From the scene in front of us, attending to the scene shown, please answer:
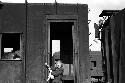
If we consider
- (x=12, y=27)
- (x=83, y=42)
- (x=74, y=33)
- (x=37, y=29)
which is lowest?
(x=83, y=42)

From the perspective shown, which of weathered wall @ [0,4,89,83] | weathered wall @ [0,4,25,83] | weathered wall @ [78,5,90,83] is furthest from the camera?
weathered wall @ [78,5,90,83]

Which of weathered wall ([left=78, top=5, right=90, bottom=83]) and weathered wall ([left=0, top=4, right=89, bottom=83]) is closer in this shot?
weathered wall ([left=0, top=4, right=89, bottom=83])

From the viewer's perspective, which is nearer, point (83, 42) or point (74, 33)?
point (83, 42)

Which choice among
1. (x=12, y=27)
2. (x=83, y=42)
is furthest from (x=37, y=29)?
(x=83, y=42)

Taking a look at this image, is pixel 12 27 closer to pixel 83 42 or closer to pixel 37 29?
pixel 37 29

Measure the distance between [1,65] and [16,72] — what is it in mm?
985

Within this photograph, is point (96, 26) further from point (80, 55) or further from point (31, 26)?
point (31, 26)

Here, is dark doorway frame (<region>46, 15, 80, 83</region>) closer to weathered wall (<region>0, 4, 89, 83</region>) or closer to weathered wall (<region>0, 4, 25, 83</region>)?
weathered wall (<region>0, 4, 89, 83</region>)

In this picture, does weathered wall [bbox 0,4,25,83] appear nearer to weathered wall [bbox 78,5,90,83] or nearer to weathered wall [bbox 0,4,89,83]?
weathered wall [bbox 0,4,89,83]

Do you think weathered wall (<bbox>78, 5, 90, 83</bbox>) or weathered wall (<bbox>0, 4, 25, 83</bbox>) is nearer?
weathered wall (<bbox>0, 4, 25, 83</bbox>)

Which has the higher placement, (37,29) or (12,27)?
(12,27)

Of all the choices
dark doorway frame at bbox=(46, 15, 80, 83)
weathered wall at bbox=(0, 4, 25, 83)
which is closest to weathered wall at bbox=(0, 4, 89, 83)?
weathered wall at bbox=(0, 4, 25, 83)

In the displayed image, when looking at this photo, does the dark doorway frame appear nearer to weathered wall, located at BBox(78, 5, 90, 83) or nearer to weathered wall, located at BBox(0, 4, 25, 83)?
weathered wall, located at BBox(78, 5, 90, 83)

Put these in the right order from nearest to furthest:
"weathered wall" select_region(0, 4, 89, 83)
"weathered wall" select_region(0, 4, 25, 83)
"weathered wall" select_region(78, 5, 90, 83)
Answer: "weathered wall" select_region(0, 4, 25, 83) → "weathered wall" select_region(0, 4, 89, 83) → "weathered wall" select_region(78, 5, 90, 83)
